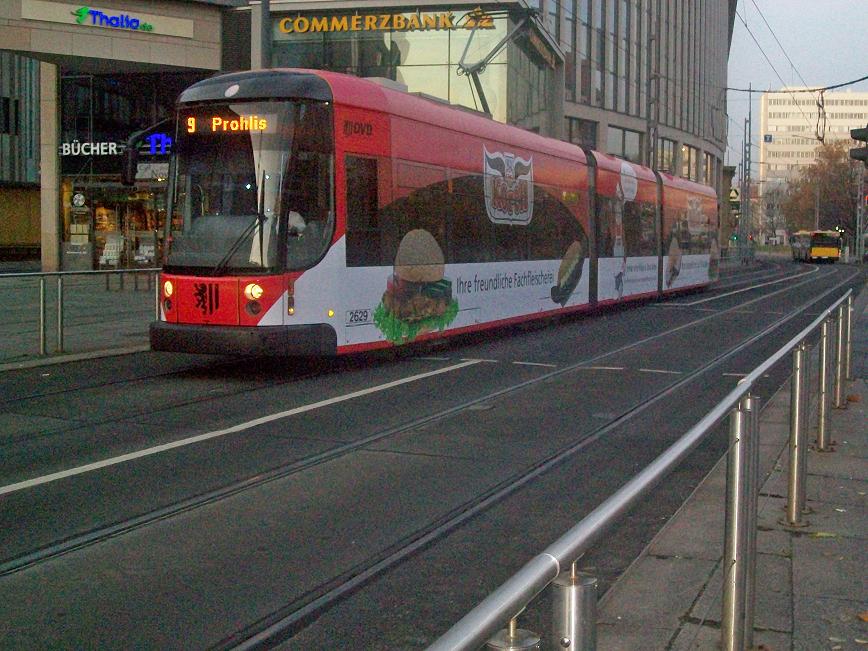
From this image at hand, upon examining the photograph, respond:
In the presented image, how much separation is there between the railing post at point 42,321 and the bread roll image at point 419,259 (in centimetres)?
499

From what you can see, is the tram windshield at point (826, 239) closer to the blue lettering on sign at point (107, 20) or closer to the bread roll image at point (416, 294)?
the blue lettering on sign at point (107, 20)

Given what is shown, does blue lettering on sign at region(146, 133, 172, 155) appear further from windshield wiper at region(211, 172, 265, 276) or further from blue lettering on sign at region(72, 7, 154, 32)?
windshield wiper at region(211, 172, 265, 276)

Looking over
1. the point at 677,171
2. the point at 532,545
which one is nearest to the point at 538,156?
the point at 532,545

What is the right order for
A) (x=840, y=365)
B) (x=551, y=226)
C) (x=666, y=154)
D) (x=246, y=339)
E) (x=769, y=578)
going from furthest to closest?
(x=666, y=154) < (x=551, y=226) < (x=246, y=339) < (x=840, y=365) < (x=769, y=578)

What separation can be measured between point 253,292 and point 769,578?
7652 millimetres

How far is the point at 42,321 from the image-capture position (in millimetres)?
14758

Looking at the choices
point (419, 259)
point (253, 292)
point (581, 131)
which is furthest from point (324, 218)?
point (581, 131)

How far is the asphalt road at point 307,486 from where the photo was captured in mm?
4875

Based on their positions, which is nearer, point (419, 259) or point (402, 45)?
point (419, 259)

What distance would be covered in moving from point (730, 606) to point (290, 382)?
869 cm

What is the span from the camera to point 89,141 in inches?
1357

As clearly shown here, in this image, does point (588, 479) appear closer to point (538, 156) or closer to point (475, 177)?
point (475, 177)

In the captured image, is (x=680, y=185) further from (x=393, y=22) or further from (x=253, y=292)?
(x=253, y=292)

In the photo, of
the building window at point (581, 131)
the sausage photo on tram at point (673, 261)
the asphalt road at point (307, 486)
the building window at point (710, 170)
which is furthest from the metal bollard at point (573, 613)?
the building window at point (710, 170)
